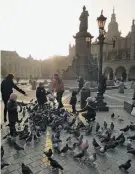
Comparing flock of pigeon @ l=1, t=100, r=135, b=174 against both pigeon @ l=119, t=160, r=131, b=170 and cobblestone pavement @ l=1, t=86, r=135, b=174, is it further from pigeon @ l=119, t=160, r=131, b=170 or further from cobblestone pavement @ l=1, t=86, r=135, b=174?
cobblestone pavement @ l=1, t=86, r=135, b=174

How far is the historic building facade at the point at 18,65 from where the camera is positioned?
96.0 metres

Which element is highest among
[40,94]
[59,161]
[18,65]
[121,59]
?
[18,65]

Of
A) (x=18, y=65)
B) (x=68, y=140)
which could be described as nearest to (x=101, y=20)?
(x=68, y=140)

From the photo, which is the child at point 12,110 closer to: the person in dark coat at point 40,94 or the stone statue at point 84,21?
the person in dark coat at point 40,94

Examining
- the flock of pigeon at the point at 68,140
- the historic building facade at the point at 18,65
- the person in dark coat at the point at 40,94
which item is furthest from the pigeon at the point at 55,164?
the historic building facade at the point at 18,65

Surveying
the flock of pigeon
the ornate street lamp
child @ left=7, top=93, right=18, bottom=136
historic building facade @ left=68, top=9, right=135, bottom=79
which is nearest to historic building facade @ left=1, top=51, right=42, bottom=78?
historic building facade @ left=68, top=9, right=135, bottom=79

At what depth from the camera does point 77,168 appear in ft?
15.2

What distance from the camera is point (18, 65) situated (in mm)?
101750

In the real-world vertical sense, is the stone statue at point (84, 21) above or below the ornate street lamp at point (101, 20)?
above

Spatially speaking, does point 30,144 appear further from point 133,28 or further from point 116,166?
point 133,28

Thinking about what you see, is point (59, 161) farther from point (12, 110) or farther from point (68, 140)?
point (12, 110)

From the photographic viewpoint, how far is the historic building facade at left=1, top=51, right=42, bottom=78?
96000mm

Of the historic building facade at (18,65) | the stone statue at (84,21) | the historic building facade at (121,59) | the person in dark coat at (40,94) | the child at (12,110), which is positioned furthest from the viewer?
the historic building facade at (18,65)

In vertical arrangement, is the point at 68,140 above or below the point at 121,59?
below
